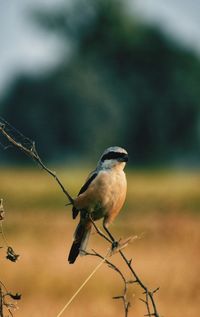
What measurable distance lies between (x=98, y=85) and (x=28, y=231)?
141 feet

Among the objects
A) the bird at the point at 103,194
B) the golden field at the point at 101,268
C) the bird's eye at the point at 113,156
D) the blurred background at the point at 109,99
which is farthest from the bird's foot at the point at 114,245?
the blurred background at the point at 109,99

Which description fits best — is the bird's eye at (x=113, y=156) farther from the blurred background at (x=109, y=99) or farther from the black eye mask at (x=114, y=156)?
the blurred background at (x=109, y=99)

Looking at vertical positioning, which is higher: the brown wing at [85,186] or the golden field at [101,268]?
the brown wing at [85,186]

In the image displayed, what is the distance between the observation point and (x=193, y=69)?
63000mm

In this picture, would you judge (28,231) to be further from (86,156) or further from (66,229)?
(86,156)

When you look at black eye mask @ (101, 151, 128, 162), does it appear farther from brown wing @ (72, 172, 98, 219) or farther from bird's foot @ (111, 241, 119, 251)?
bird's foot @ (111, 241, 119, 251)

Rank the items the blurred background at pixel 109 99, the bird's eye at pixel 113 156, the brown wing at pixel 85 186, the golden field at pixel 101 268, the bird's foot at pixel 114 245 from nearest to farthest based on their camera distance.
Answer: the bird's foot at pixel 114 245 < the brown wing at pixel 85 186 < the bird's eye at pixel 113 156 < the golden field at pixel 101 268 < the blurred background at pixel 109 99

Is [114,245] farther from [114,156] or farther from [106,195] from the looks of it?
[114,156]

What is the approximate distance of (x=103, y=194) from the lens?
14.9ft

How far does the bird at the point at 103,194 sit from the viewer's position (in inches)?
177

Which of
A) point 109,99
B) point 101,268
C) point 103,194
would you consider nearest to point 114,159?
point 103,194

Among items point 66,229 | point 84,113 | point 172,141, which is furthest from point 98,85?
point 66,229

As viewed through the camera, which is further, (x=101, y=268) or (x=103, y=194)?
(x=101, y=268)

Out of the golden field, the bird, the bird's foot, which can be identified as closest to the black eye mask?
the bird
